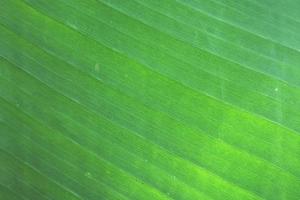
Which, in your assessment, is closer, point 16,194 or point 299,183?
point 299,183

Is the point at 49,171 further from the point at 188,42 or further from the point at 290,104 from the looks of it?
the point at 290,104

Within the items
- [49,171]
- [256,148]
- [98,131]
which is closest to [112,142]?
[98,131]

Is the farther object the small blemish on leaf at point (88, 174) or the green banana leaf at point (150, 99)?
the small blemish on leaf at point (88, 174)

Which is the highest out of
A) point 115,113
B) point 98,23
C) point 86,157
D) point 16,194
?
point 98,23

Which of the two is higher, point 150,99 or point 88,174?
point 150,99

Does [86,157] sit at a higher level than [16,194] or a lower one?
higher

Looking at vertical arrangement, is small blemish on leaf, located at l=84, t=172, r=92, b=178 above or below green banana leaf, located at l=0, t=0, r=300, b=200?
below

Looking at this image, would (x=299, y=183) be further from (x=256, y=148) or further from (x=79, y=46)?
(x=79, y=46)

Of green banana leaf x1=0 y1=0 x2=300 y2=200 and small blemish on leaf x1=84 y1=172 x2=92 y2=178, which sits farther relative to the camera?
small blemish on leaf x1=84 y1=172 x2=92 y2=178
